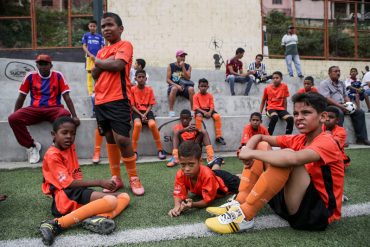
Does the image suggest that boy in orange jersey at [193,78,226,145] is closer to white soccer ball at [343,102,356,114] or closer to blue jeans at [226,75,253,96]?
blue jeans at [226,75,253,96]

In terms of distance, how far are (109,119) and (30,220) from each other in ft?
3.95

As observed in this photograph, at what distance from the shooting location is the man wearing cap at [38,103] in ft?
16.9

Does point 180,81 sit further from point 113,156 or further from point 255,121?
point 113,156

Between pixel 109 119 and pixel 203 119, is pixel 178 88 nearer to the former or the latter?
pixel 203 119

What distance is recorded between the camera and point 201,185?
3158 millimetres

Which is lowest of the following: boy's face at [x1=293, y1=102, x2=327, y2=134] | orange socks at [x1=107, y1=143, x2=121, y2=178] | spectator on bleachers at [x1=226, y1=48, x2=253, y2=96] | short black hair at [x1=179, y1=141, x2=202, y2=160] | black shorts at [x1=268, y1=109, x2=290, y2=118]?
orange socks at [x1=107, y1=143, x2=121, y2=178]

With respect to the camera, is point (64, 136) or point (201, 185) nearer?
point (64, 136)

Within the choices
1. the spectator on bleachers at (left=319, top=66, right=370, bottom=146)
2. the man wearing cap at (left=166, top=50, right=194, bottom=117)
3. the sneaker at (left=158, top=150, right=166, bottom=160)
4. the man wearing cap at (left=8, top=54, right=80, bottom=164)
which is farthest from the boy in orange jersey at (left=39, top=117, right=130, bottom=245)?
the spectator on bleachers at (left=319, top=66, right=370, bottom=146)

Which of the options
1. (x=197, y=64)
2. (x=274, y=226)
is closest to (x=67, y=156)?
(x=274, y=226)

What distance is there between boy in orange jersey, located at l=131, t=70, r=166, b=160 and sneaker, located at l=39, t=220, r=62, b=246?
317cm

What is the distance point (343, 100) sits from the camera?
7.11 metres

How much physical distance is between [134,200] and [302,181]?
5.62 feet

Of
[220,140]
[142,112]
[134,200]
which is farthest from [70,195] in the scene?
[220,140]

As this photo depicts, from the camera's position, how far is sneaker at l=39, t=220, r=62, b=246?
2.31 meters
